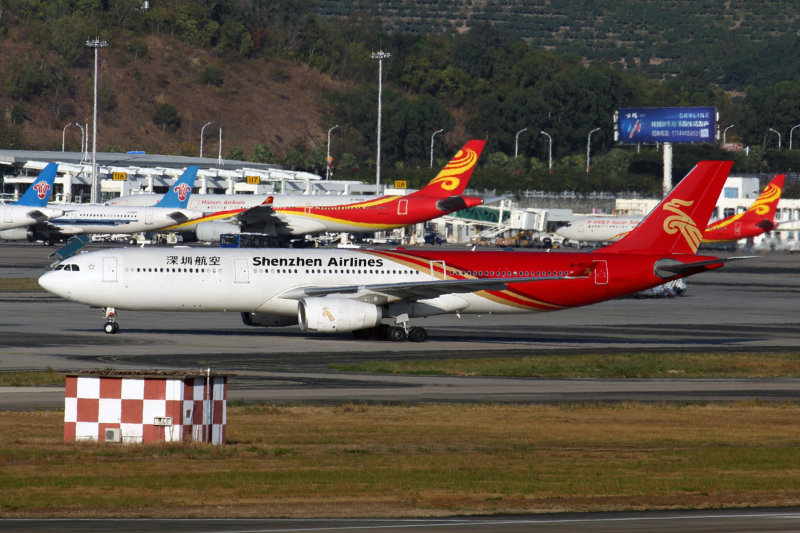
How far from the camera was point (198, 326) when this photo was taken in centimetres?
5412

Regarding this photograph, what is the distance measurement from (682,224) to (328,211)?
213 feet

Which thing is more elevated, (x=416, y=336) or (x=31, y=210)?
(x=31, y=210)

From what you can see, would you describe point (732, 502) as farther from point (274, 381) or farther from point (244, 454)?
point (274, 381)

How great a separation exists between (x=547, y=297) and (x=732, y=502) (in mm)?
29982

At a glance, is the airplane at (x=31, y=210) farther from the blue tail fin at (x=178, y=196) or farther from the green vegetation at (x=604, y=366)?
the green vegetation at (x=604, y=366)

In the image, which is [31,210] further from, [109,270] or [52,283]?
[109,270]

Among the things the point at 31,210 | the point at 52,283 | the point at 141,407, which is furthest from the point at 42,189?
the point at 141,407

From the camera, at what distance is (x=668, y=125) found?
6762 inches

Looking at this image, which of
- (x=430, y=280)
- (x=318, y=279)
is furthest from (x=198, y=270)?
(x=430, y=280)

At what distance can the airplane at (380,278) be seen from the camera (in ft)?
154

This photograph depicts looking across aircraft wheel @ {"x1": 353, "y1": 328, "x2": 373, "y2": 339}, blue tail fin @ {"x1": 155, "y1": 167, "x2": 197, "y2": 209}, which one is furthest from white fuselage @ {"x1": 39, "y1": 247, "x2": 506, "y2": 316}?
blue tail fin @ {"x1": 155, "y1": 167, "x2": 197, "y2": 209}

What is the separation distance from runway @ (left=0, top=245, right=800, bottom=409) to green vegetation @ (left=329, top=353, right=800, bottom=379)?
1.55 metres

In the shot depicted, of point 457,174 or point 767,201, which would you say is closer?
point 457,174

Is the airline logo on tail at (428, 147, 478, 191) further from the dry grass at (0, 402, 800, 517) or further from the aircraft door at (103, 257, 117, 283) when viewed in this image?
the dry grass at (0, 402, 800, 517)
